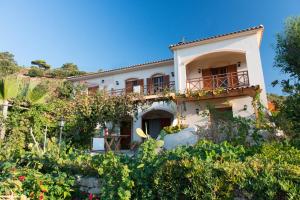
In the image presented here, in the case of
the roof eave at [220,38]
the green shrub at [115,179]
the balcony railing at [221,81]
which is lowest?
the green shrub at [115,179]

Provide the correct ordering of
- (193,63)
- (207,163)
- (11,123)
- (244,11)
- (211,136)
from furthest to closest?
1. (193,63)
2. (244,11)
3. (11,123)
4. (211,136)
5. (207,163)

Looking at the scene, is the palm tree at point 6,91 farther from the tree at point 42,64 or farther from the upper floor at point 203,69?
the tree at point 42,64

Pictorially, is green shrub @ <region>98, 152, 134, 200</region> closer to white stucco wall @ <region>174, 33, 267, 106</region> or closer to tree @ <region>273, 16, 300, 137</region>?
tree @ <region>273, 16, 300, 137</region>

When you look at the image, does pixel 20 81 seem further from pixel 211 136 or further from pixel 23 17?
pixel 211 136

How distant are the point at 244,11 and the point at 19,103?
12895mm

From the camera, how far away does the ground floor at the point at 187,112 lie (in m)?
12.8

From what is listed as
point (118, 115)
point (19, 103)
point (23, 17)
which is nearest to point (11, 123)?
point (19, 103)

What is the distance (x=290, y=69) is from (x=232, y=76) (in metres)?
3.89

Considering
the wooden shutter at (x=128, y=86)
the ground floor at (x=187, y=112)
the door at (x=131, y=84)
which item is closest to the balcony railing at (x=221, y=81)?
the ground floor at (x=187, y=112)

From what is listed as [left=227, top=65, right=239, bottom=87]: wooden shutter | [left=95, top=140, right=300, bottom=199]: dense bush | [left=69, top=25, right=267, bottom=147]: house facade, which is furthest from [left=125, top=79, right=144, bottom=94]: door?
[left=95, top=140, right=300, bottom=199]: dense bush

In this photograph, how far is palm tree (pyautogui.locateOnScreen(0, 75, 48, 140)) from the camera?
29.3ft

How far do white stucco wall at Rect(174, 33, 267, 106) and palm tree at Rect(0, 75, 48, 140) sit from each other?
7725 millimetres

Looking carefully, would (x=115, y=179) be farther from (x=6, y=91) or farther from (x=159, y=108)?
(x=159, y=108)

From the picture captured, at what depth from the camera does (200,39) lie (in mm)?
13922
